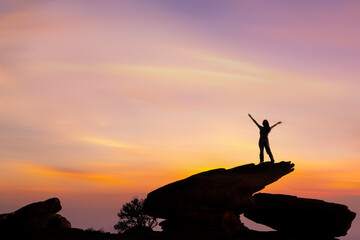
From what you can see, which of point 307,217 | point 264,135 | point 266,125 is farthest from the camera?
point 307,217

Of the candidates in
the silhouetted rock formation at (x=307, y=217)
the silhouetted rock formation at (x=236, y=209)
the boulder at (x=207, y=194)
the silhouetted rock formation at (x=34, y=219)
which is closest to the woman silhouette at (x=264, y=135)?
the silhouetted rock formation at (x=236, y=209)

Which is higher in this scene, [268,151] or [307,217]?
[268,151]

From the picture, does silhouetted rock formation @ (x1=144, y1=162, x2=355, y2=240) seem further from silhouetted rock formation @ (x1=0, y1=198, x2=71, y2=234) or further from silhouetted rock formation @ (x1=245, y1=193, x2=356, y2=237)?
silhouetted rock formation @ (x1=0, y1=198, x2=71, y2=234)

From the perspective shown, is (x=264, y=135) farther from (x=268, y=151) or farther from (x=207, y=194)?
(x=207, y=194)

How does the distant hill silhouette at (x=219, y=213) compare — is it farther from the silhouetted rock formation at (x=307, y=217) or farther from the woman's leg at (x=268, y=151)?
the woman's leg at (x=268, y=151)

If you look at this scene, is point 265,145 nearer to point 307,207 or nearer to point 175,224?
point 307,207

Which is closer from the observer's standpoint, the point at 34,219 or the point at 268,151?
the point at 268,151

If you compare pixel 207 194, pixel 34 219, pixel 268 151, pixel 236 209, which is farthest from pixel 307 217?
pixel 34 219

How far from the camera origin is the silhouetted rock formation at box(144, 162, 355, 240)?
38.8m

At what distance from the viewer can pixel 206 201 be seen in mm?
38688

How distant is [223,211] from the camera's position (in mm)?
39781

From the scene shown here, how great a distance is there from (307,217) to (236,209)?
7639 millimetres

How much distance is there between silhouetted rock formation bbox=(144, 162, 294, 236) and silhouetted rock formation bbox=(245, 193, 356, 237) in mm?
3568

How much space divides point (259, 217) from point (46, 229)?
18758 millimetres
